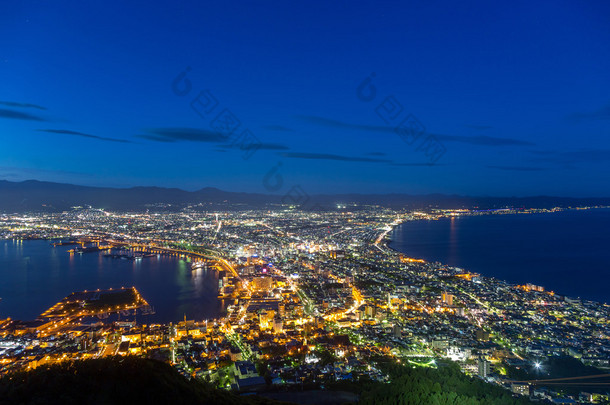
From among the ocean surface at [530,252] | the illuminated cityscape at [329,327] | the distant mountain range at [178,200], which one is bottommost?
the illuminated cityscape at [329,327]

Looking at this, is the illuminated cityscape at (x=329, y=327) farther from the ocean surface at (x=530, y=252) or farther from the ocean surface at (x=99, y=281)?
the ocean surface at (x=530, y=252)

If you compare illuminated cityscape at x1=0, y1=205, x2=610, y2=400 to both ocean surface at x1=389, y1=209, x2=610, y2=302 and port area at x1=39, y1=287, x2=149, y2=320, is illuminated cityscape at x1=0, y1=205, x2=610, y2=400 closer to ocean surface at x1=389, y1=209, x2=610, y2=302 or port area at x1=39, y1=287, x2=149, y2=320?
port area at x1=39, y1=287, x2=149, y2=320

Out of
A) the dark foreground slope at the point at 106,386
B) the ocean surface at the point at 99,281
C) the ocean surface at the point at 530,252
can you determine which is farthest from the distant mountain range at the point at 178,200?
the dark foreground slope at the point at 106,386

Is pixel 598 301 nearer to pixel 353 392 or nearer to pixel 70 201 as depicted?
pixel 353 392

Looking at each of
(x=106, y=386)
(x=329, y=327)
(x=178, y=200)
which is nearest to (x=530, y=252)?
(x=329, y=327)

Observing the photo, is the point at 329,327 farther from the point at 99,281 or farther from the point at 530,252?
the point at 530,252

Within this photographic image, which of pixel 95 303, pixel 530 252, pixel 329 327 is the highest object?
pixel 530 252
